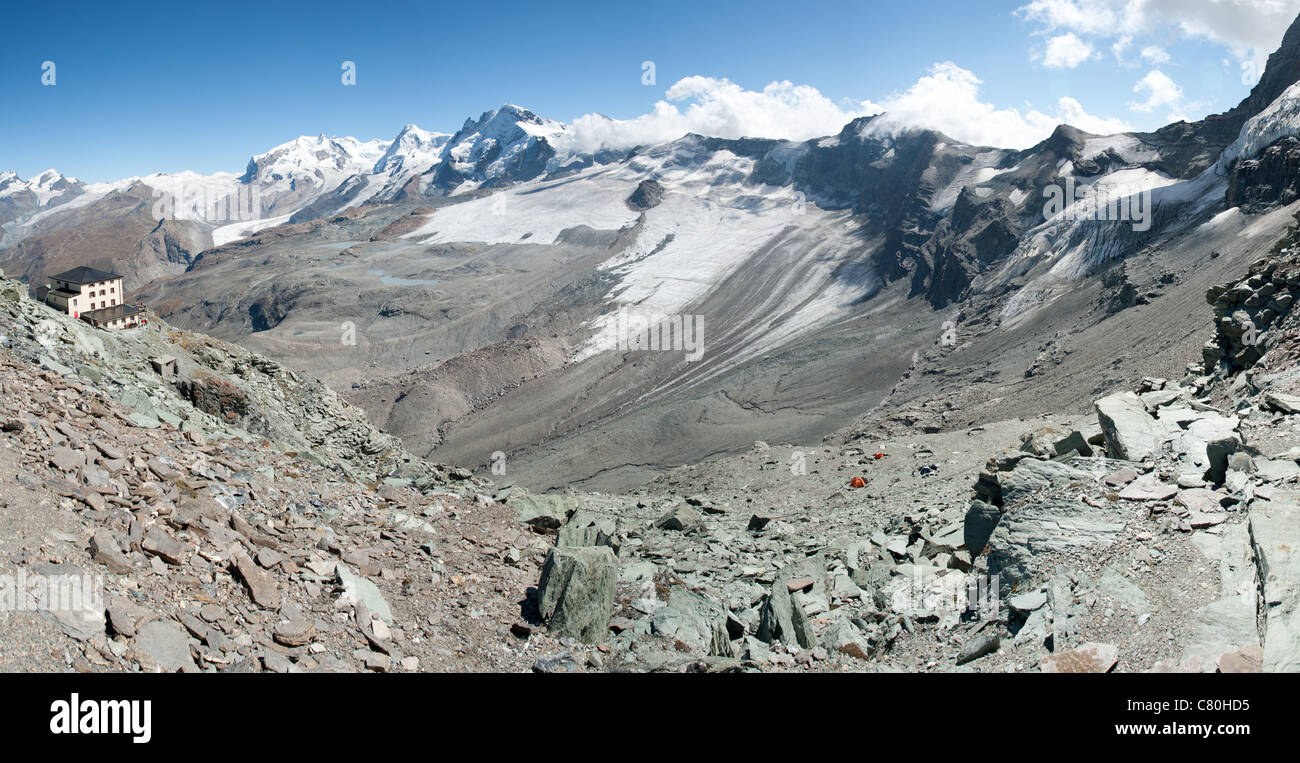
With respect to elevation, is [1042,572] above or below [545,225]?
below

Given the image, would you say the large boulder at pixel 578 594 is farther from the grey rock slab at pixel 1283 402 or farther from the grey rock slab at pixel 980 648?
the grey rock slab at pixel 1283 402

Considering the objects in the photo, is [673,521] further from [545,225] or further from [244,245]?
[244,245]

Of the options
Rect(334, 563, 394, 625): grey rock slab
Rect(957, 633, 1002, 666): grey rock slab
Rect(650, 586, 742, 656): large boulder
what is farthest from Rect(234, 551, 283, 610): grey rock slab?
Rect(957, 633, 1002, 666): grey rock slab

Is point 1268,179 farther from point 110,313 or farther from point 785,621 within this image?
point 110,313

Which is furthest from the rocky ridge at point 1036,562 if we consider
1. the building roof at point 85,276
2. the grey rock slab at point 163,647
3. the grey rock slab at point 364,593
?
the building roof at point 85,276

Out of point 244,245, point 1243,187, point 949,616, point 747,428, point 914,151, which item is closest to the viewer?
point 949,616

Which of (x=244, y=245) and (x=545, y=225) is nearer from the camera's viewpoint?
(x=545, y=225)

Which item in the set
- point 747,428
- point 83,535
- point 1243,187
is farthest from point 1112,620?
point 1243,187
